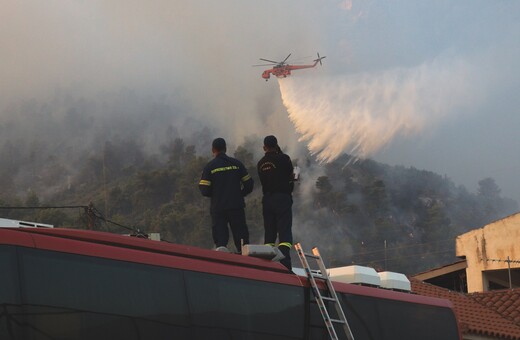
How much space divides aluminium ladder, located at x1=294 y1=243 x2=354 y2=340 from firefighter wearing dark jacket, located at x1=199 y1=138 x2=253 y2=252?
1039 millimetres

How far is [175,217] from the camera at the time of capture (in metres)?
122

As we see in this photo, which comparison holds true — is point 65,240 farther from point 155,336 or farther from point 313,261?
point 313,261

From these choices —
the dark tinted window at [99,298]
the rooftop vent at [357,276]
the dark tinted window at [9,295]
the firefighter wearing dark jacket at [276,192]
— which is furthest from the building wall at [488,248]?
the dark tinted window at [9,295]

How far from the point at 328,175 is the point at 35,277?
16758 centimetres

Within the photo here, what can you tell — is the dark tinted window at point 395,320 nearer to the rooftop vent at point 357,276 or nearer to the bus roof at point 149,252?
the bus roof at point 149,252

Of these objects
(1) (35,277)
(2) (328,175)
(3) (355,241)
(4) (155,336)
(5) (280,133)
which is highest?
(5) (280,133)

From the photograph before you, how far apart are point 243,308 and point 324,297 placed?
3.90 feet

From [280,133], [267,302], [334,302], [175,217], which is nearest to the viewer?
[267,302]

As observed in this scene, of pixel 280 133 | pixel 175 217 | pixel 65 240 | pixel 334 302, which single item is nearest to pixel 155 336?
pixel 65 240

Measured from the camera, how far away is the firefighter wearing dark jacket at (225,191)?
32.1 ft

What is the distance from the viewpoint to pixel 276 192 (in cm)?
1012

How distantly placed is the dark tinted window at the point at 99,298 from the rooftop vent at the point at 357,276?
305 cm

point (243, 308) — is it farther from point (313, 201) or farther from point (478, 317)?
point (313, 201)

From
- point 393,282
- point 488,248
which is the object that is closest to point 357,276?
point 393,282
